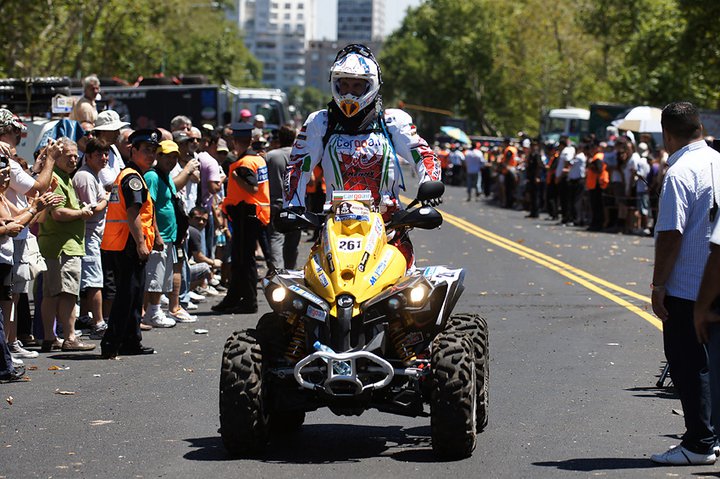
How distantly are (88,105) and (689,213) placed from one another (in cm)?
1122

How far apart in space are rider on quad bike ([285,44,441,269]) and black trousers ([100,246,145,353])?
3.72 metres

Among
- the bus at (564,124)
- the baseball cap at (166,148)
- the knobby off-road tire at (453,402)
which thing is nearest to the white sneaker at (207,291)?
the baseball cap at (166,148)

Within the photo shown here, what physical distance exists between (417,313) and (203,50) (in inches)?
3945

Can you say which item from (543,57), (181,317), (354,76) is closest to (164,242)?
(181,317)

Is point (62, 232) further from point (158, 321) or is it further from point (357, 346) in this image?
point (357, 346)

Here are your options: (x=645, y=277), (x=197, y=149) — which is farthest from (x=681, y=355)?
(x=645, y=277)

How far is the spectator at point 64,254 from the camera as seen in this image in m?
12.5

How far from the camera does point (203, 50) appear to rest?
348 feet

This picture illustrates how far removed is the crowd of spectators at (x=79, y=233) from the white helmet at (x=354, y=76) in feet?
11.6

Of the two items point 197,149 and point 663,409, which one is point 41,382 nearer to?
point 663,409

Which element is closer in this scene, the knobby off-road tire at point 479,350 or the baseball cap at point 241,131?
the knobby off-road tire at point 479,350

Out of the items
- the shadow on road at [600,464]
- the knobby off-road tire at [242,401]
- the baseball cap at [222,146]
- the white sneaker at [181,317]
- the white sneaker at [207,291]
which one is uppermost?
the baseball cap at [222,146]

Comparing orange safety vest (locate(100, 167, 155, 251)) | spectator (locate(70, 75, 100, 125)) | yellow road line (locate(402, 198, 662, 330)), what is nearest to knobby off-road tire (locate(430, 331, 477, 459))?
orange safety vest (locate(100, 167, 155, 251))

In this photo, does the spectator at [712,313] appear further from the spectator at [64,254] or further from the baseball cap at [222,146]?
the baseball cap at [222,146]
